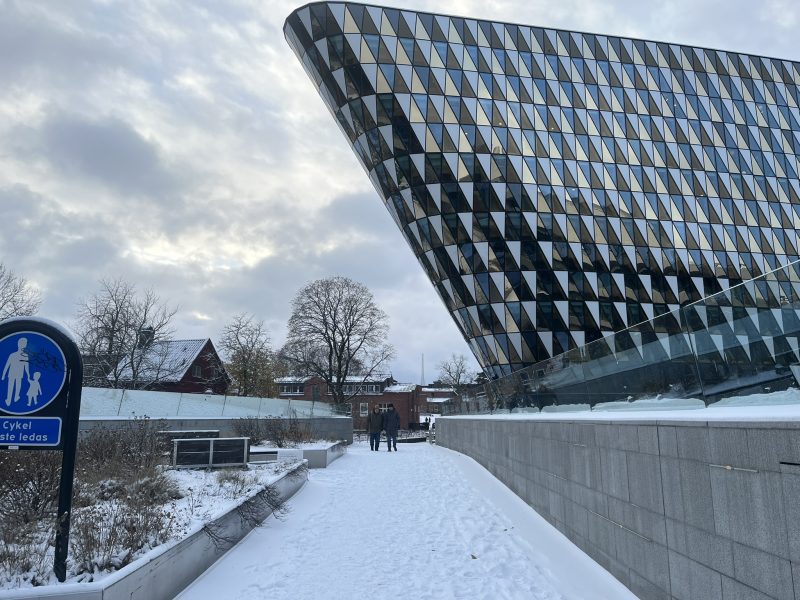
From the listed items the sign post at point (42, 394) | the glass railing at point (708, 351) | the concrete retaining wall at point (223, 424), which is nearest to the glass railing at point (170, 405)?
the concrete retaining wall at point (223, 424)

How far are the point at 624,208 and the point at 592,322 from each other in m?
8.78

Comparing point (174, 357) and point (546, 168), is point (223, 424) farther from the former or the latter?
point (174, 357)

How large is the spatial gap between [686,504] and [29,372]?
19.1 ft

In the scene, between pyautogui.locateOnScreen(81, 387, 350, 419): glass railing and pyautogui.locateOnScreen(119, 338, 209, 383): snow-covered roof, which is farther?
pyautogui.locateOnScreen(119, 338, 209, 383): snow-covered roof

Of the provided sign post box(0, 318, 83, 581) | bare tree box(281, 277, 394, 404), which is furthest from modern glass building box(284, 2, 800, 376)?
sign post box(0, 318, 83, 581)

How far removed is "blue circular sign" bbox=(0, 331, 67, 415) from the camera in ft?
16.7

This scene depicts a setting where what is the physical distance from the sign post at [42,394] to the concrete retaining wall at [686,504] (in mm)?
5277

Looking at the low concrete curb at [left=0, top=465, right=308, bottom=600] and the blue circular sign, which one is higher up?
the blue circular sign

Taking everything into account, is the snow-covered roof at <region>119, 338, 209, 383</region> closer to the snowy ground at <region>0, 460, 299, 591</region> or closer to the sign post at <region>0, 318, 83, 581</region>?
the snowy ground at <region>0, 460, 299, 591</region>

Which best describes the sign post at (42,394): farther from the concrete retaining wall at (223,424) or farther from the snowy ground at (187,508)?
the concrete retaining wall at (223,424)

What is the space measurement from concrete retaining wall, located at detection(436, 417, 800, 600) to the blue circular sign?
552 centimetres

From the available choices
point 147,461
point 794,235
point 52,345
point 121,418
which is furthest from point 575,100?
point 52,345

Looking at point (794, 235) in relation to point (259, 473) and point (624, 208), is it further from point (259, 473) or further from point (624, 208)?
point (259, 473)

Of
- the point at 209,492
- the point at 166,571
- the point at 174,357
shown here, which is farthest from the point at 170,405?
the point at 174,357
